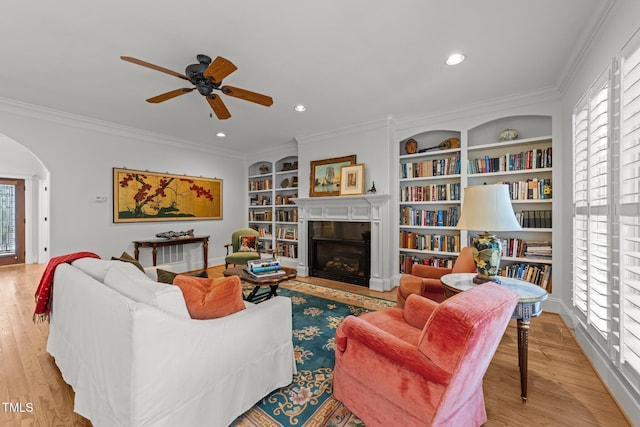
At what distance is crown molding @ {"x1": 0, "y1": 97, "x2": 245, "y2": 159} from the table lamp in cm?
502

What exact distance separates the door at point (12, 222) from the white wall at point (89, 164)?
1021 mm

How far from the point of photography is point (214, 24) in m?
2.06

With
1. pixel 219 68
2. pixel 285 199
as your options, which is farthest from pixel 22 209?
pixel 219 68

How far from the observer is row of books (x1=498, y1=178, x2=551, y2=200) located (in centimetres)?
328

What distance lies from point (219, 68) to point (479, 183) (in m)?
3.45

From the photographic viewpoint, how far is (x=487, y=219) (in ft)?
6.45

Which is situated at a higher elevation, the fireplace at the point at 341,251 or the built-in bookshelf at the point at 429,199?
the built-in bookshelf at the point at 429,199

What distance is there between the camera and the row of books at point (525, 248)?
329 cm

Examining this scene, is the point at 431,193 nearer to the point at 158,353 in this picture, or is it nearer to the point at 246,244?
the point at 246,244

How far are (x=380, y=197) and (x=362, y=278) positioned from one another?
1308 mm

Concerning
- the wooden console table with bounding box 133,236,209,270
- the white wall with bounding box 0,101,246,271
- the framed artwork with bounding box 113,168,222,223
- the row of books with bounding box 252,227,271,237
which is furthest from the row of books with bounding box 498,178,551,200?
the white wall with bounding box 0,101,246,271

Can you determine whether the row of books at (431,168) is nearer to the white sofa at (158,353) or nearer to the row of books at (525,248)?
the row of books at (525,248)

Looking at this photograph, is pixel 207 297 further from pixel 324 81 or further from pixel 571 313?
pixel 571 313

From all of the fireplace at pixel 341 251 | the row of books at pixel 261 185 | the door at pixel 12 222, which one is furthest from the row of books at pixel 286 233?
the door at pixel 12 222
